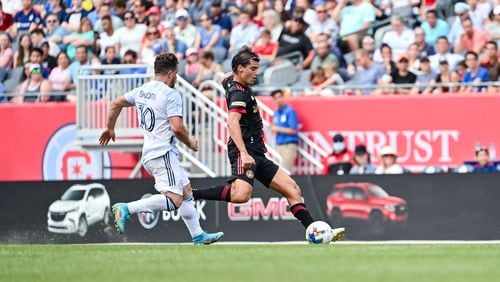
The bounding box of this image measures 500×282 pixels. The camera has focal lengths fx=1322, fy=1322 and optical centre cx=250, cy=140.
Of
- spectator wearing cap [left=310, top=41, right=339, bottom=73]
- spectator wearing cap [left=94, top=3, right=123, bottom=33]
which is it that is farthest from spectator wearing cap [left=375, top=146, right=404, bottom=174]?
spectator wearing cap [left=94, top=3, right=123, bottom=33]

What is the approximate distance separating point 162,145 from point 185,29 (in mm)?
9676

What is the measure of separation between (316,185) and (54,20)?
8332mm

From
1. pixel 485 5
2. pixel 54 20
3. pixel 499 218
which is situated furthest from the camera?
pixel 54 20

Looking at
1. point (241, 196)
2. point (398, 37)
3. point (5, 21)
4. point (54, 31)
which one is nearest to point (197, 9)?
point (54, 31)

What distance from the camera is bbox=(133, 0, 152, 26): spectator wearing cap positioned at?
25.1 meters

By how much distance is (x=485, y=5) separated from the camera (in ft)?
71.8

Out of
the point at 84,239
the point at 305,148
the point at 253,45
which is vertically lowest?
the point at 84,239

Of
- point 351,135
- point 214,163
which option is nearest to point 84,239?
point 214,163

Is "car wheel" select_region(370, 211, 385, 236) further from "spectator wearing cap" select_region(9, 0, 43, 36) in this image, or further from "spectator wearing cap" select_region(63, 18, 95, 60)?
"spectator wearing cap" select_region(9, 0, 43, 36)

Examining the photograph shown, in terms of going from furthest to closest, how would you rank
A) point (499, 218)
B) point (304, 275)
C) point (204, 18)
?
1. point (204, 18)
2. point (499, 218)
3. point (304, 275)

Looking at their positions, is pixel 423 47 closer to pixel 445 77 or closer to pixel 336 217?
pixel 445 77

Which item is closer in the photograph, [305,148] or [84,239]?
[84,239]

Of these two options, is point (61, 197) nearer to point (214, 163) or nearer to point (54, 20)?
point (214, 163)

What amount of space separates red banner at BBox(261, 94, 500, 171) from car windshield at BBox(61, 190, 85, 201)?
3.66 meters
